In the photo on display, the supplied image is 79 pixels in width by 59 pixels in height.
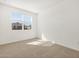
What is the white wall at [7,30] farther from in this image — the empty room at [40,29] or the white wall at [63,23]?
the white wall at [63,23]

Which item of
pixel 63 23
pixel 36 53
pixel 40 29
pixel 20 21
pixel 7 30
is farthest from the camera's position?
pixel 40 29

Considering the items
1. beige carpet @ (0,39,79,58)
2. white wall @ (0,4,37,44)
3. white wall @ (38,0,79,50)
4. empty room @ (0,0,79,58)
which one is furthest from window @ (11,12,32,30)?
beige carpet @ (0,39,79,58)

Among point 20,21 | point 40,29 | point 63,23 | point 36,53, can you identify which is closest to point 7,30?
point 20,21

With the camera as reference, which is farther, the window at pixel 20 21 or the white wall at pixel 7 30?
the window at pixel 20 21

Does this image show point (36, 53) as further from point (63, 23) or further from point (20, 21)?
point (20, 21)

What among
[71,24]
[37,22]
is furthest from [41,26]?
[71,24]

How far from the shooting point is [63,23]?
4.32 metres

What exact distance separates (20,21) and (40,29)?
184 cm

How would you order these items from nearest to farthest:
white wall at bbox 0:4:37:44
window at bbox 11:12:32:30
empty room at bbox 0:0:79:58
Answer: empty room at bbox 0:0:79:58 < white wall at bbox 0:4:37:44 < window at bbox 11:12:32:30

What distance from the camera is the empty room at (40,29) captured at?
3379 millimetres

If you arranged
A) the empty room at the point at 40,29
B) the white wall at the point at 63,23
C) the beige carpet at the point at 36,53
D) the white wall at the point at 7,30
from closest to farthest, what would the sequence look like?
the beige carpet at the point at 36,53 < the empty room at the point at 40,29 < the white wall at the point at 63,23 < the white wall at the point at 7,30

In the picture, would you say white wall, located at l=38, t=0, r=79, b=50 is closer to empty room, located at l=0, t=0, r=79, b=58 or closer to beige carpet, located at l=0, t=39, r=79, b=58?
empty room, located at l=0, t=0, r=79, b=58

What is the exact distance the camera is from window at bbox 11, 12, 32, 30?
5.50 meters

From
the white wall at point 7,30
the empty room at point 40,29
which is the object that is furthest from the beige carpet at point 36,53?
the white wall at point 7,30
